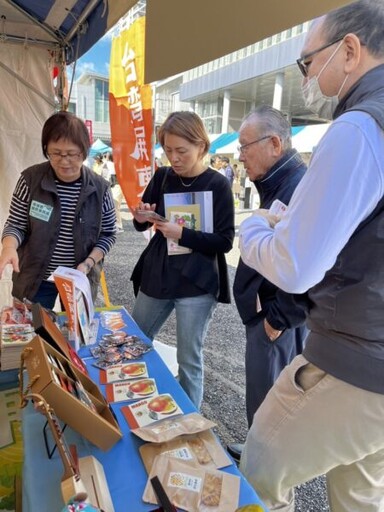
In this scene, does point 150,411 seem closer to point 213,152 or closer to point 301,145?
point 301,145

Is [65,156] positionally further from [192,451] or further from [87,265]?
[192,451]

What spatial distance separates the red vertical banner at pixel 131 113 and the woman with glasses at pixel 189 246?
1.53 m

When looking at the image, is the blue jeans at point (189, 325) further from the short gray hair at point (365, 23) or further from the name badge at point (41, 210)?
the short gray hair at point (365, 23)

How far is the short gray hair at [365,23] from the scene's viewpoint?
735 mm

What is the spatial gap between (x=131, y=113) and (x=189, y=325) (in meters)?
2.22

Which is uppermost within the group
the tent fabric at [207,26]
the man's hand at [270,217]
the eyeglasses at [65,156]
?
the tent fabric at [207,26]

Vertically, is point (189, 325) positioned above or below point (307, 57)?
below

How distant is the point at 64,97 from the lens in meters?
2.69

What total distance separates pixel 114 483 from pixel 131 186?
2815 mm

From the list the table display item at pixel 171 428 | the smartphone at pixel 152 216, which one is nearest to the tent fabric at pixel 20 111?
the smartphone at pixel 152 216

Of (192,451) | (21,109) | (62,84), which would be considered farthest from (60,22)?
(192,451)

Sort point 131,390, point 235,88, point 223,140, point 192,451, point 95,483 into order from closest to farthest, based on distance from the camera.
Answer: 1. point 95,483
2. point 192,451
3. point 131,390
4. point 223,140
5. point 235,88

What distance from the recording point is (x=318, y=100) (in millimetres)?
966

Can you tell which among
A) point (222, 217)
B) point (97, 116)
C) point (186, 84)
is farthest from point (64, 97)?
point (97, 116)
